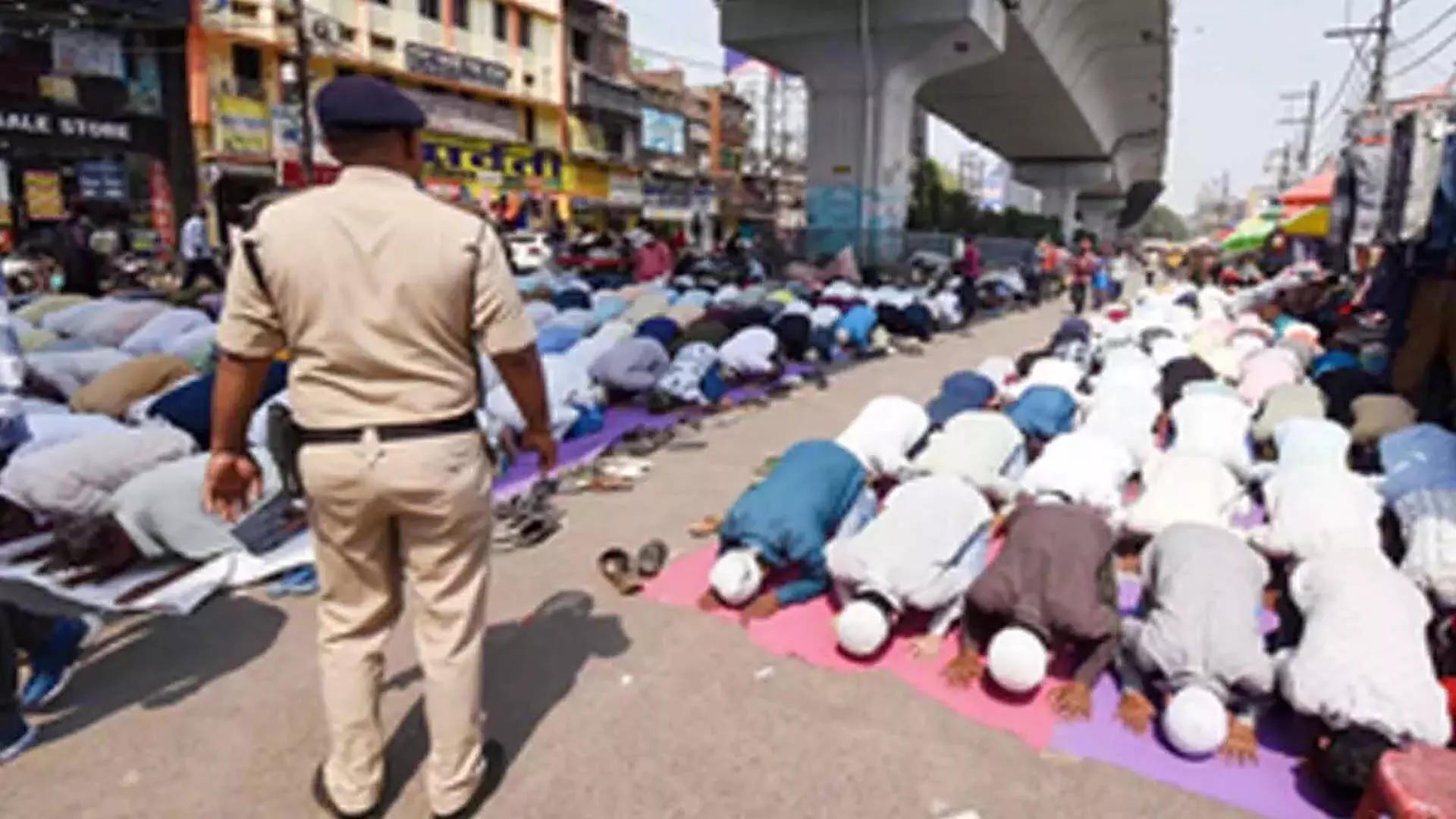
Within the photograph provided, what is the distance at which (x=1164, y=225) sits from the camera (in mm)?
154125

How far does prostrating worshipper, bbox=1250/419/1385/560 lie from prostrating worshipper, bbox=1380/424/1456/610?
115mm

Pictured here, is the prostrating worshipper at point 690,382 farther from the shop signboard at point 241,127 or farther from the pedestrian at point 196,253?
the shop signboard at point 241,127

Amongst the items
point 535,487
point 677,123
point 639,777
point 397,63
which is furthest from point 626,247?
point 677,123

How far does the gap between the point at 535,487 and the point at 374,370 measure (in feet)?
10.6

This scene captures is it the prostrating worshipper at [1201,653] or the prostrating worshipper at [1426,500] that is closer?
the prostrating worshipper at [1201,653]

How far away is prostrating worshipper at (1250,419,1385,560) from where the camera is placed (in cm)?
373

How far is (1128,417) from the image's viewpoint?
5.85 m

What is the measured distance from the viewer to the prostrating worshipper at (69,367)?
602cm

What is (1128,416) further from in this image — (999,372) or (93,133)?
(93,133)

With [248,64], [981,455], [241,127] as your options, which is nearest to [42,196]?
[241,127]

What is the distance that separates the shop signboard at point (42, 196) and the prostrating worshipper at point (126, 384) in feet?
52.1

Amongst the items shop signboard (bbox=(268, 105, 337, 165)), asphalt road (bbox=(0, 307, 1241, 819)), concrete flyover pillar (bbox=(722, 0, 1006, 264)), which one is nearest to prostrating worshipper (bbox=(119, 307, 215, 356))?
asphalt road (bbox=(0, 307, 1241, 819))

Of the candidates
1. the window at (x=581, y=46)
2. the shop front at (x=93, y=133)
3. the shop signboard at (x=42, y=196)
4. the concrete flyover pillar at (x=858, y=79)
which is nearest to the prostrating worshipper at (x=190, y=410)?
the concrete flyover pillar at (x=858, y=79)

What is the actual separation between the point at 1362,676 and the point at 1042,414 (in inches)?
136
